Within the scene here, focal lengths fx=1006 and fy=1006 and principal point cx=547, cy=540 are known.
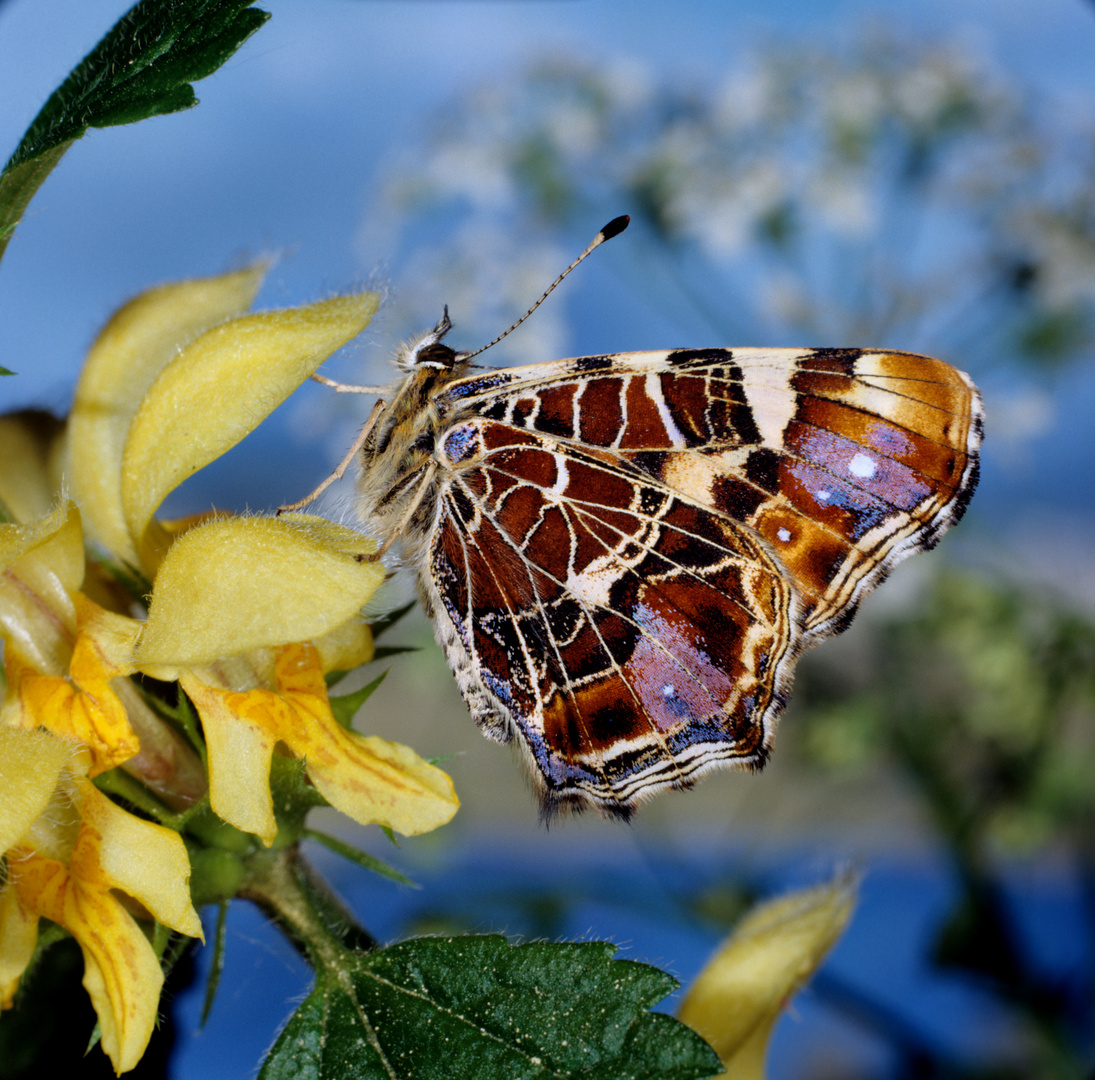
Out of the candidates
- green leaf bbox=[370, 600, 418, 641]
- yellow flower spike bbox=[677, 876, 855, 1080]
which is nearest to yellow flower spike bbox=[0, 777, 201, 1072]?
green leaf bbox=[370, 600, 418, 641]

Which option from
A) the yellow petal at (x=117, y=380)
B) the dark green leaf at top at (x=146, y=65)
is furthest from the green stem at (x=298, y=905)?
the dark green leaf at top at (x=146, y=65)

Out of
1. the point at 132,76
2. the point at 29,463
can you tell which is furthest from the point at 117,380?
the point at 132,76

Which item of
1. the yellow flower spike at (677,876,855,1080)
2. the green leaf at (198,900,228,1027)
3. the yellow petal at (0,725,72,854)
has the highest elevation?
the yellow petal at (0,725,72,854)

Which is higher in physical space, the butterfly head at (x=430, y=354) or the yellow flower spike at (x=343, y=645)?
the butterfly head at (x=430, y=354)

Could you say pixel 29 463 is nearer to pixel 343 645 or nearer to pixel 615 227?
pixel 343 645

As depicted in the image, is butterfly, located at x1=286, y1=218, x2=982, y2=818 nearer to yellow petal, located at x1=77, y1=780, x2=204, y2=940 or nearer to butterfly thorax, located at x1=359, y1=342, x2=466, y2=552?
butterfly thorax, located at x1=359, y1=342, x2=466, y2=552

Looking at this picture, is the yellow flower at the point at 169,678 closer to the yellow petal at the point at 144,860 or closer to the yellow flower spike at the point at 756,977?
the yellow petal at the point at 144,860
